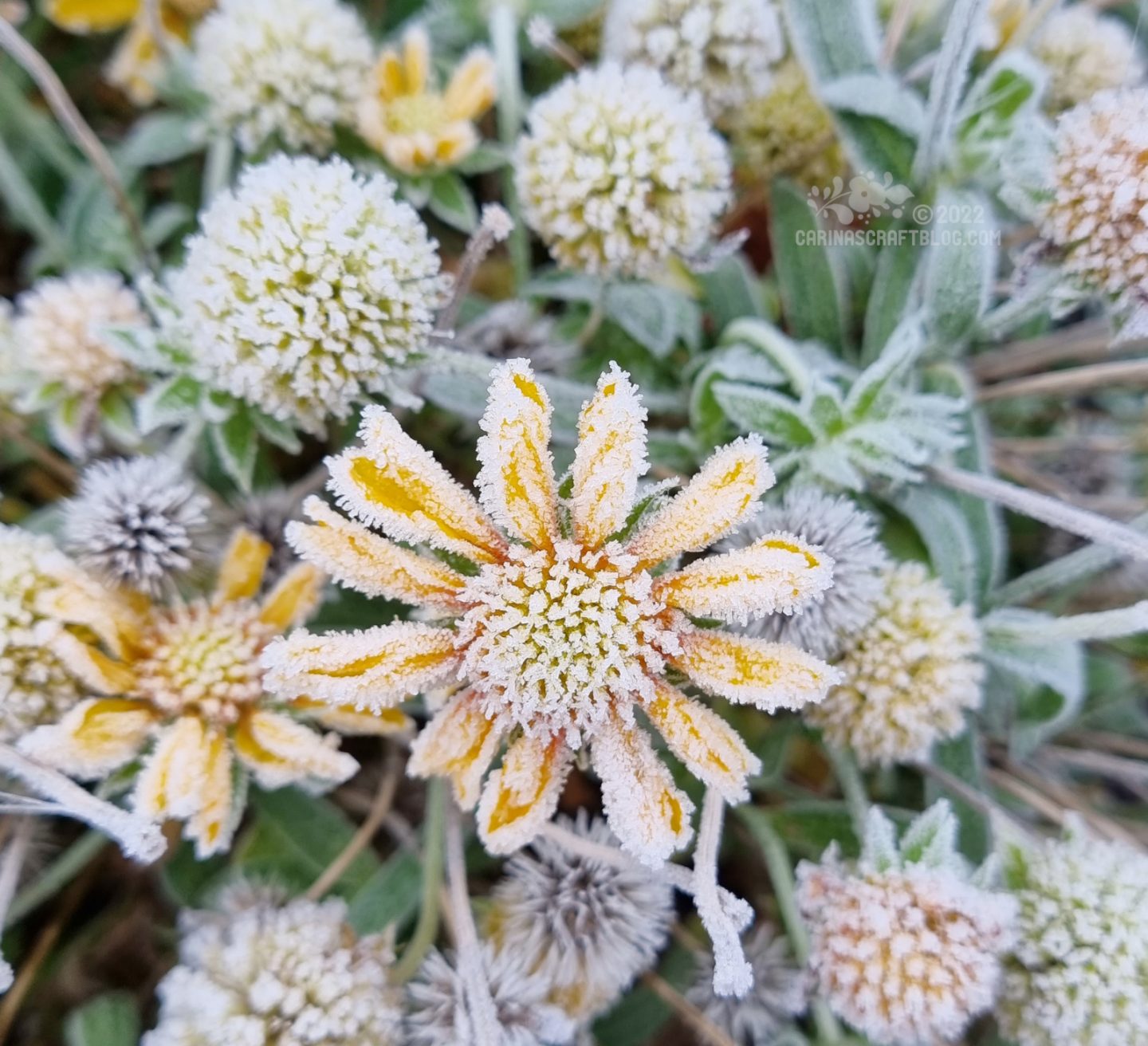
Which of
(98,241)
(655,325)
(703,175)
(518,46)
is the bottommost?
(98,241)

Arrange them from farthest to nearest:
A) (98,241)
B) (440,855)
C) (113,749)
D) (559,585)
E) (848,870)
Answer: (98,241)
(440,855)
(848,870)
(113,749)
(559,585)

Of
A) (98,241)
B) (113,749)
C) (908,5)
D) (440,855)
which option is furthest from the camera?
(98,241)

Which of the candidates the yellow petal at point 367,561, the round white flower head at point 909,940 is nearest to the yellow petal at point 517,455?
the yellow petal at point 367,561

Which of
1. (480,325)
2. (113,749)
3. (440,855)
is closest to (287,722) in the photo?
(113,749)

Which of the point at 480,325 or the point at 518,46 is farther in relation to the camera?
the point at 518,46

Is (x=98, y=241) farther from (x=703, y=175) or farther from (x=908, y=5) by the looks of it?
(x=908, y=5)

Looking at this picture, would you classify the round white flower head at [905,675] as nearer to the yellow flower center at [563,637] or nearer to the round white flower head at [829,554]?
the round white flower head at [829,554]

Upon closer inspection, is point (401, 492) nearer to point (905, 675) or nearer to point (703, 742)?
point (703, 742)
